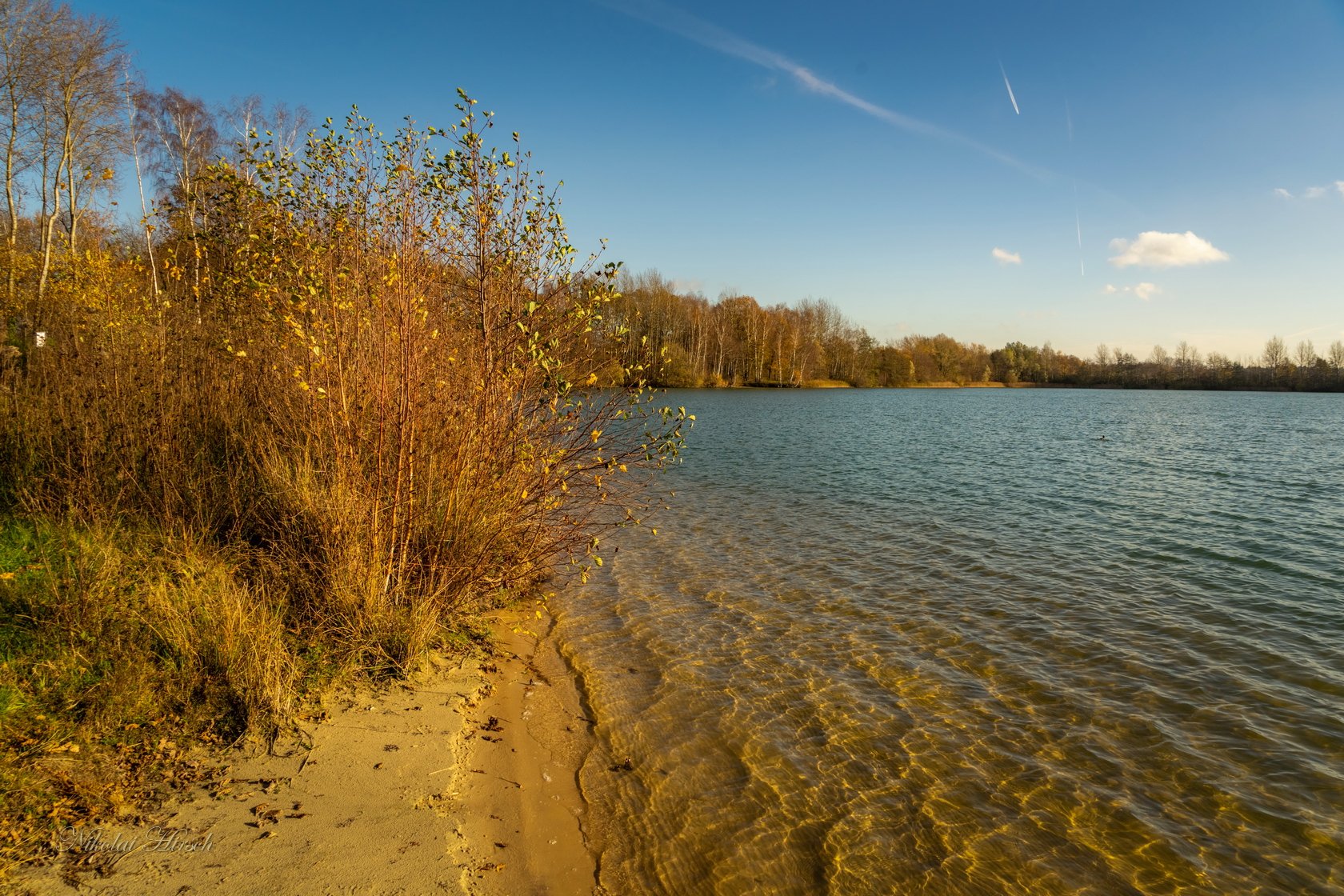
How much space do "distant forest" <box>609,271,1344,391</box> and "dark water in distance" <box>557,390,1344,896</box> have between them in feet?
192

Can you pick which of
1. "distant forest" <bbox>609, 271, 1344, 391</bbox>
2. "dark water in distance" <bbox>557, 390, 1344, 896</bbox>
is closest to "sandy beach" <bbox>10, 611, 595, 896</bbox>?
"dark water in distance" <bbox>557, 390, 1344, 896</bbox>

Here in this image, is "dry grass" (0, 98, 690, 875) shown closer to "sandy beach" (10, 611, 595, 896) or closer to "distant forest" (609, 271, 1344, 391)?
"sandy beach" (10, 611, 595, 896)

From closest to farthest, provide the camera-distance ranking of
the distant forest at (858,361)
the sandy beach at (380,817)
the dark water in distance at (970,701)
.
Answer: the sandy beach at (380,817)
the dark water in distance at (970,701)
the distant forest at (858,361)

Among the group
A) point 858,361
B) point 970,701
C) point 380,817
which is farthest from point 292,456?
point 858,361

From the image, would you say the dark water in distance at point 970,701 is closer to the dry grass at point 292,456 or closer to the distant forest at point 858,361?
the dry grass at point 292,456

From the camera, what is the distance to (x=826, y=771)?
18.1 feet

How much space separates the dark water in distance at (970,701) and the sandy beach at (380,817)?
48cm

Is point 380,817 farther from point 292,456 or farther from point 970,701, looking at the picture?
point 970,701

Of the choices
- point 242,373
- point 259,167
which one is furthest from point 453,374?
point 259,167

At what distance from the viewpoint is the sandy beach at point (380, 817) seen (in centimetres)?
353

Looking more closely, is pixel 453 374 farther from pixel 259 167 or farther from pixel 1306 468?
pixel 1306 468

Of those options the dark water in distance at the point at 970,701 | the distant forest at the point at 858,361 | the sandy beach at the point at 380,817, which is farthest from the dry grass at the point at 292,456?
the distant forest at the point at 858,361

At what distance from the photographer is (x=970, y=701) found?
22.1ft

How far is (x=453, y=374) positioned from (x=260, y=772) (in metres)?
4.17
